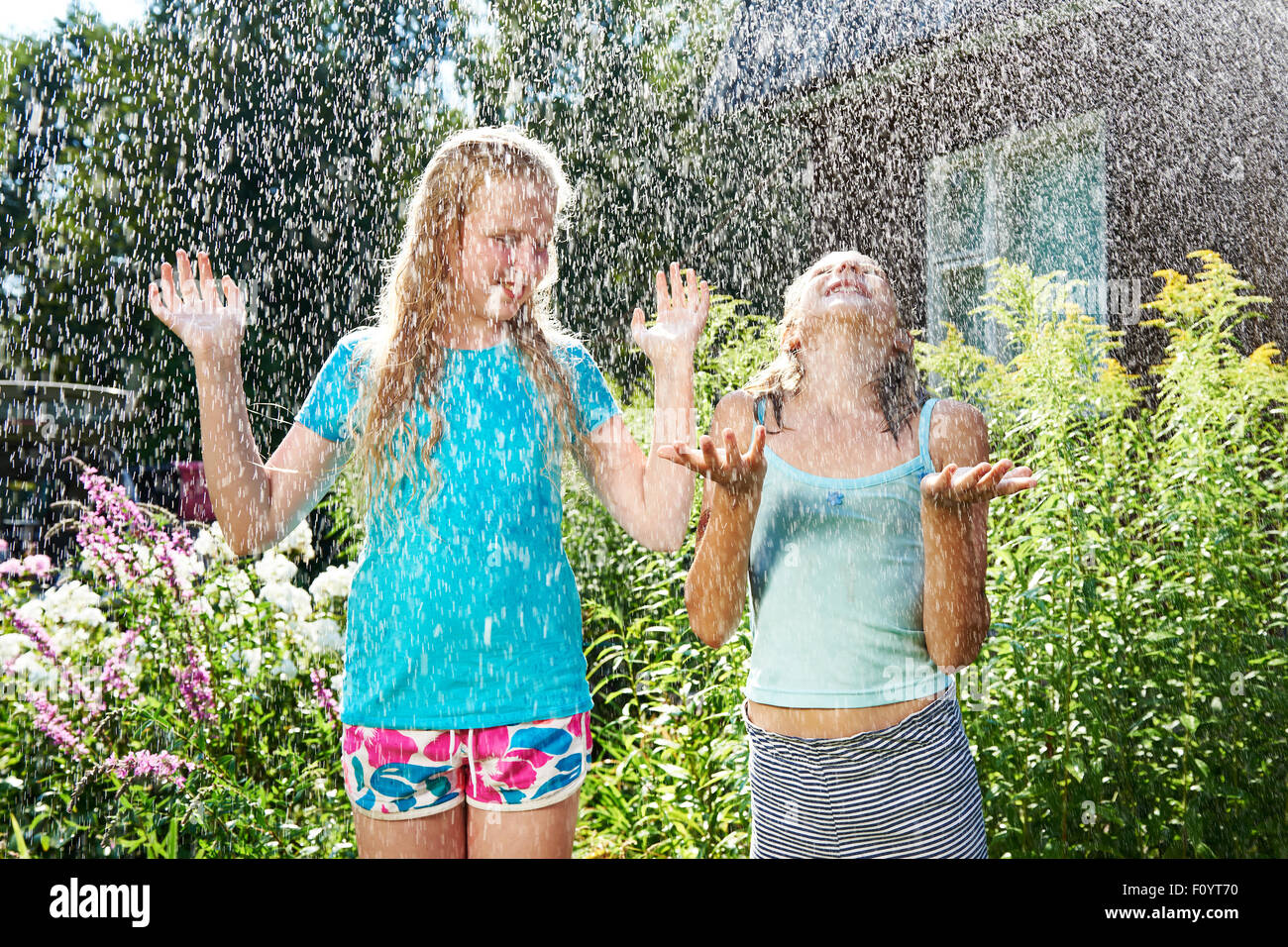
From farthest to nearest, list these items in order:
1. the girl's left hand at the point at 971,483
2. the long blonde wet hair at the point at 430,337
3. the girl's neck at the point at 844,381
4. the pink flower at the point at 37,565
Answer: the pink flower at the point at 37,565 → the girl's neck at the point at 844,381 → the long blonde wet hair at the point at 430,337 → the girl's left hand at the point at 971,483

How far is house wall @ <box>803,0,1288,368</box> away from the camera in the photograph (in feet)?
16.6

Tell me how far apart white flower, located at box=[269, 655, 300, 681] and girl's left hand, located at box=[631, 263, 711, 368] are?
1672 mm

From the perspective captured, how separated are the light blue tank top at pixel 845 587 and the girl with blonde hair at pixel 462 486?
212 mm

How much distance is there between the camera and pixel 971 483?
52.4 inches

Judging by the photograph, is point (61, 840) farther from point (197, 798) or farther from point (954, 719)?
point (954, 719)

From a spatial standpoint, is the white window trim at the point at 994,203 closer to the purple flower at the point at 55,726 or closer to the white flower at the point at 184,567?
the white flower at the point at 184,567

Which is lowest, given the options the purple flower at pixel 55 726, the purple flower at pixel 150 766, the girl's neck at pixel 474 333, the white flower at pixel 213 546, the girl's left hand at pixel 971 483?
the purple flower at pixel 150 766

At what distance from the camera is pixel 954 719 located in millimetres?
1574

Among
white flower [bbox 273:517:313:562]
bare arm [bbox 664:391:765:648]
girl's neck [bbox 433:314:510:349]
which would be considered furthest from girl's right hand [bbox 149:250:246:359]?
white flower [bbox 273:517:313:562]

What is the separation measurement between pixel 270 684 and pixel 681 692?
1.16m

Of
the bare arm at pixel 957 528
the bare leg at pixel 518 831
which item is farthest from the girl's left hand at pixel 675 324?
the bare leg at pixel 518 831

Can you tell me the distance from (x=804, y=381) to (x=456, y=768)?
81 cm

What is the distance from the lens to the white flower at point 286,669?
271cm
